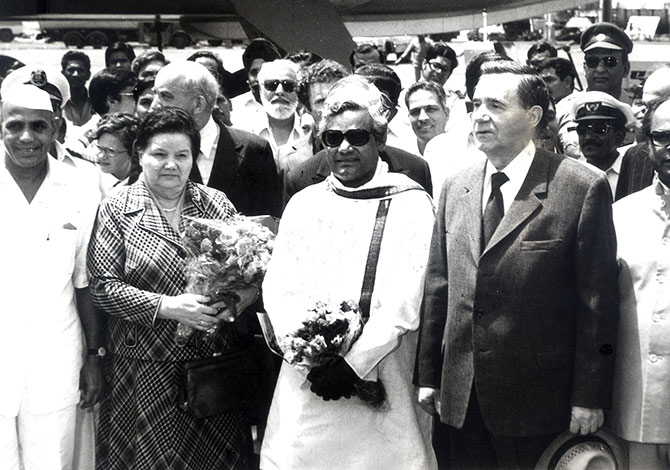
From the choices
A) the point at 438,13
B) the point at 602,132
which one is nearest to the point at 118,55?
the point at 602,132

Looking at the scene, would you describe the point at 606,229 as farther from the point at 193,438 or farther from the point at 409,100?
the point at 409,100

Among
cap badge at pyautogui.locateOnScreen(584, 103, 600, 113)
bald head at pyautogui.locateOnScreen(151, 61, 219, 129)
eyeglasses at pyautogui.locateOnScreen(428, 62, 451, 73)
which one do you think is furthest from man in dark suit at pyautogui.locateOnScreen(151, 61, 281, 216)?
eyeglasses at pyautogui.locateOnScreen(428, 62, 451, 73)

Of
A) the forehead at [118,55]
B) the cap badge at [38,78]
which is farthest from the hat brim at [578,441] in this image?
the forehead at [118,55]

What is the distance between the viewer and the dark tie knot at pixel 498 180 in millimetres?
3596

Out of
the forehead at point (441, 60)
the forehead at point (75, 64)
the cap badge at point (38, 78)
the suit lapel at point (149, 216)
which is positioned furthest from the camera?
the forehead at point (441, 60)

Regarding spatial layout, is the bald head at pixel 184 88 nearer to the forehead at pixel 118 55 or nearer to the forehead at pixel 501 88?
the forehead at pixel 501 88

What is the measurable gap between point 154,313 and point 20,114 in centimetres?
113

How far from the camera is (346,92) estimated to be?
3.77 meters

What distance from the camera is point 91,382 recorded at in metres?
4.18

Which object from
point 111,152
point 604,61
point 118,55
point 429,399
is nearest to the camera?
point 429,399

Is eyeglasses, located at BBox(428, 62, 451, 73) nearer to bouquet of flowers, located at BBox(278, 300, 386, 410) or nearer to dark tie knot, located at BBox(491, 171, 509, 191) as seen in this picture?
dark tie knot, located at BBox(491, 171, 509, 191)

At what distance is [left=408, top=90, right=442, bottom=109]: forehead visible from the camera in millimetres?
6309

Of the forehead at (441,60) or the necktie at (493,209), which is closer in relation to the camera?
the necktie at (493,209)

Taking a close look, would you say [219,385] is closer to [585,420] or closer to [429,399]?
[429,399]
